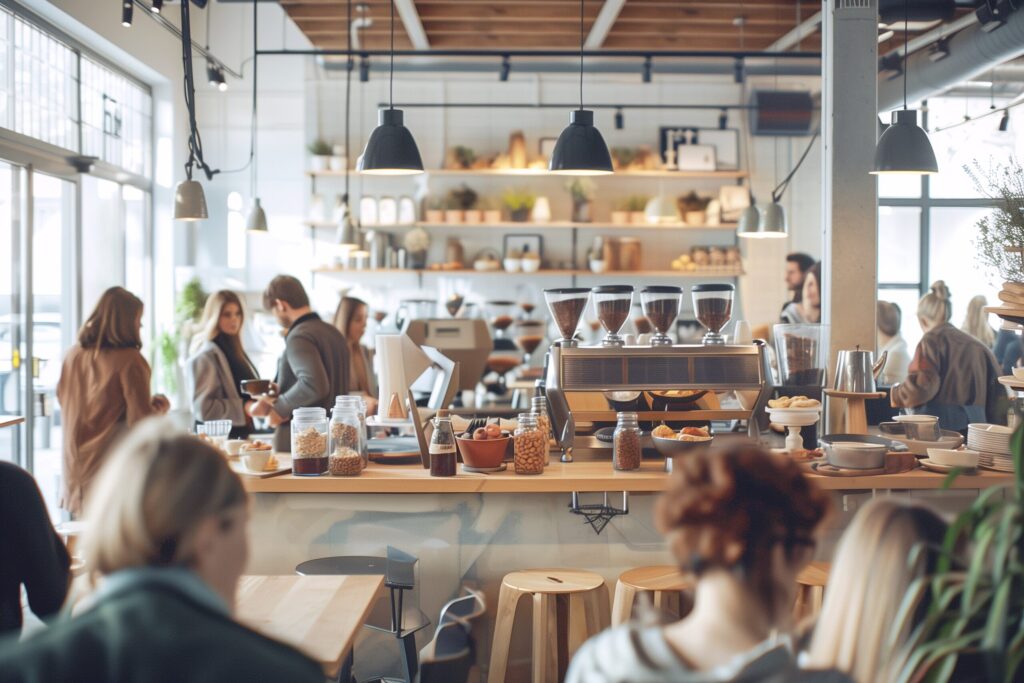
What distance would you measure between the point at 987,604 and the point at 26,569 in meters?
2.12

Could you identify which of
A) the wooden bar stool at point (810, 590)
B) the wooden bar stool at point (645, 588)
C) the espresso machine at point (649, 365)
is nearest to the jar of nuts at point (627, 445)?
the espresso machine at point (649, 365)

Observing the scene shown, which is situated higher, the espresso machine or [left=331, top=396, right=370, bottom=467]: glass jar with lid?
the espresso machine

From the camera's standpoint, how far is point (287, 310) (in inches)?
183

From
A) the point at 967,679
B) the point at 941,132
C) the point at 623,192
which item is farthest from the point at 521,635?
the point at 941,132

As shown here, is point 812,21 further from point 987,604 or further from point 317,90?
point 987,604

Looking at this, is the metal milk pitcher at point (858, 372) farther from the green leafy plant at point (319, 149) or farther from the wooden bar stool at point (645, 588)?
the green leafy plant at point (319, 149)

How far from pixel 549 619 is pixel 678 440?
0.79 meters

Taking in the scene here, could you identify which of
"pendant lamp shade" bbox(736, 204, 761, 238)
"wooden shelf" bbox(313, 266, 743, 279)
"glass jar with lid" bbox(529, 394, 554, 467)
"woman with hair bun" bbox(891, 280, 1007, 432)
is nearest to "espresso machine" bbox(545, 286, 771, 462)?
"glass jar with lid" bbox(529, 394, 554, 467)

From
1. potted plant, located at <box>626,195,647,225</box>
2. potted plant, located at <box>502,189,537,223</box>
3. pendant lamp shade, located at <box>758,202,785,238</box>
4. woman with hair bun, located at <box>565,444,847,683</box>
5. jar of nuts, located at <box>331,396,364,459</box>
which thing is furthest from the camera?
potted plant, located at <box>626,195,647,225</box>

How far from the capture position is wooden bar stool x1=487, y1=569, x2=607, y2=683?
315cm

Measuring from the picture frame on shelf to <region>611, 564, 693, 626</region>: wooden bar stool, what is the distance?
18.5 feet

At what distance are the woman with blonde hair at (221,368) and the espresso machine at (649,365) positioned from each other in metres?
2.18

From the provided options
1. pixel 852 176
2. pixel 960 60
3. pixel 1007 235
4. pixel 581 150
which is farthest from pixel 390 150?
pixel 960 60

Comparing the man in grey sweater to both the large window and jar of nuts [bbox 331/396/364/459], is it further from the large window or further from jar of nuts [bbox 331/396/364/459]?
the large window
